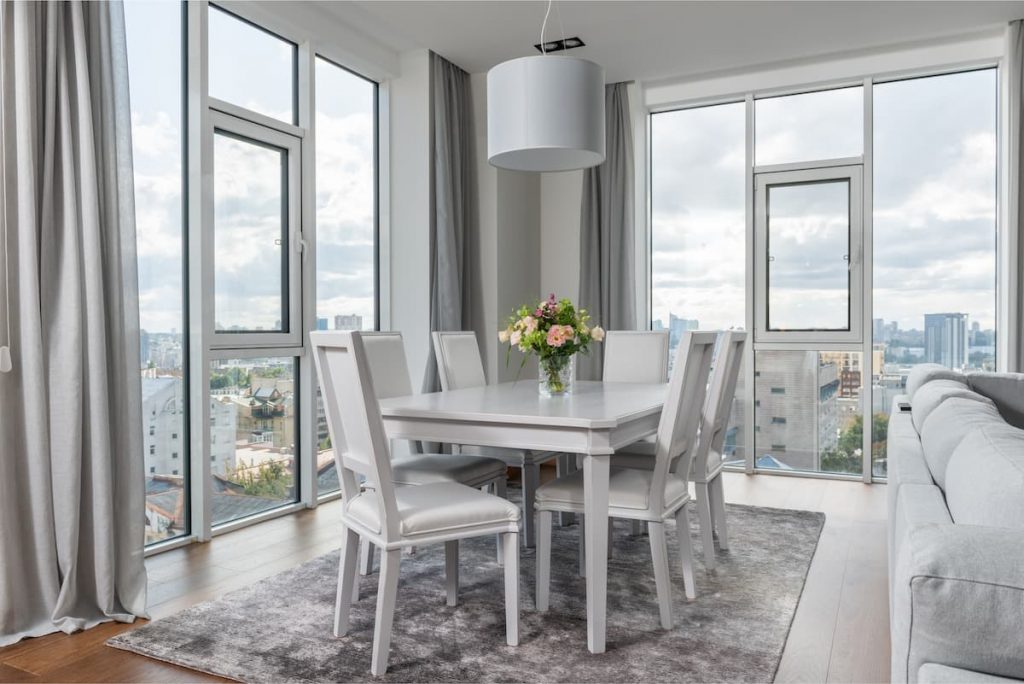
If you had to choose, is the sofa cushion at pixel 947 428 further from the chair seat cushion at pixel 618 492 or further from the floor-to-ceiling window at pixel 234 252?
the floor-to-ceiling window at pixel 234 252

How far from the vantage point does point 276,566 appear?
3182mm

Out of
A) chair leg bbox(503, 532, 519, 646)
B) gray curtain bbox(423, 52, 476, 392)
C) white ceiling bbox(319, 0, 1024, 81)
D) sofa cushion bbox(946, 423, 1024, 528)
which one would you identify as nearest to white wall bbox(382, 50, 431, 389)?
gray curtain bbox(423, 52, 476, 392)

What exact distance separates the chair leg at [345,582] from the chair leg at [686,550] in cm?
118

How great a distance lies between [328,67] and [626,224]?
2.35 m

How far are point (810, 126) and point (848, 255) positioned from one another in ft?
3.18

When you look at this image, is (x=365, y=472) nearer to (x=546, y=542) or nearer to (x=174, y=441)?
(x=546, y=542)

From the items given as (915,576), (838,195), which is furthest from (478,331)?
(915,576)

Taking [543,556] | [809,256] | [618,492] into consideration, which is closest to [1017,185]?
[809,256]

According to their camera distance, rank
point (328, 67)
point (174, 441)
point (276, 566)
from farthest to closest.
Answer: point (328, 67) < point (174, 441) < point (276, 566)

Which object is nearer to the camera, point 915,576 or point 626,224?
point 915,576

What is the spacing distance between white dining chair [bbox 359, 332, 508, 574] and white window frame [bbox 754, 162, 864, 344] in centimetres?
294

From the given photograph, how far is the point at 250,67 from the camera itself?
4.00 meters

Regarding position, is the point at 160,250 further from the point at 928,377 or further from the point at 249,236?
the point at 928,377

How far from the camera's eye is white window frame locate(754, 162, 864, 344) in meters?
5.10
